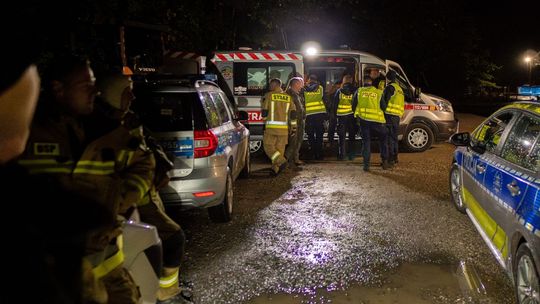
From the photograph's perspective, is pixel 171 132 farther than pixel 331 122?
No

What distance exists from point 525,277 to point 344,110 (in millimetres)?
6794

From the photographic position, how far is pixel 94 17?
10773mm

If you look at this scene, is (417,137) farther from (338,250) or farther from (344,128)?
(338,250)

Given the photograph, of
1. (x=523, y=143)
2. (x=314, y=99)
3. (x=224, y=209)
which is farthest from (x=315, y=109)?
(x=523, y=143)

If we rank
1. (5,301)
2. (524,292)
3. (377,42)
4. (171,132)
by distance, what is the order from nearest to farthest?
(5,301)
(524,292)
(171,132)
(377,42)

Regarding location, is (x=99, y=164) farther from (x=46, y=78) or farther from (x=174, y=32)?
(x=174, y=32)

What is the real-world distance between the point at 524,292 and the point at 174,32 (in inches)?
506

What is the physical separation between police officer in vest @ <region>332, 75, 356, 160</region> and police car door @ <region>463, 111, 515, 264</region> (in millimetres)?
4315

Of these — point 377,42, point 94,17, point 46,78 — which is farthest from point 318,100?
point 377,42

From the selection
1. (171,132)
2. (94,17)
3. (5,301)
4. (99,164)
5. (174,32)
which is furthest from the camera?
(174,32)

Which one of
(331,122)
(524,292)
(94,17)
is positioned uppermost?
(94,17)

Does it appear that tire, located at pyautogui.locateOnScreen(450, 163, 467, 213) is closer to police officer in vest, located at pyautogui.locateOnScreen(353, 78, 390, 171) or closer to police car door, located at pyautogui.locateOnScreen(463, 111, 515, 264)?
police car door, located at pyautogui.locateOnScreen(463, 111, 515, 264)

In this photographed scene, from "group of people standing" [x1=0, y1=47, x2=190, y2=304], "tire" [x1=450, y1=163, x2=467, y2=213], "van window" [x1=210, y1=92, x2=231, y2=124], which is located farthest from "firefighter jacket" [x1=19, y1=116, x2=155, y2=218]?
"tire" [x1=450, y1=163, x2=467, y2=213]

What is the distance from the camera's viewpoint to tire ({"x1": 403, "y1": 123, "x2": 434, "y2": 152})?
11.1 meters
